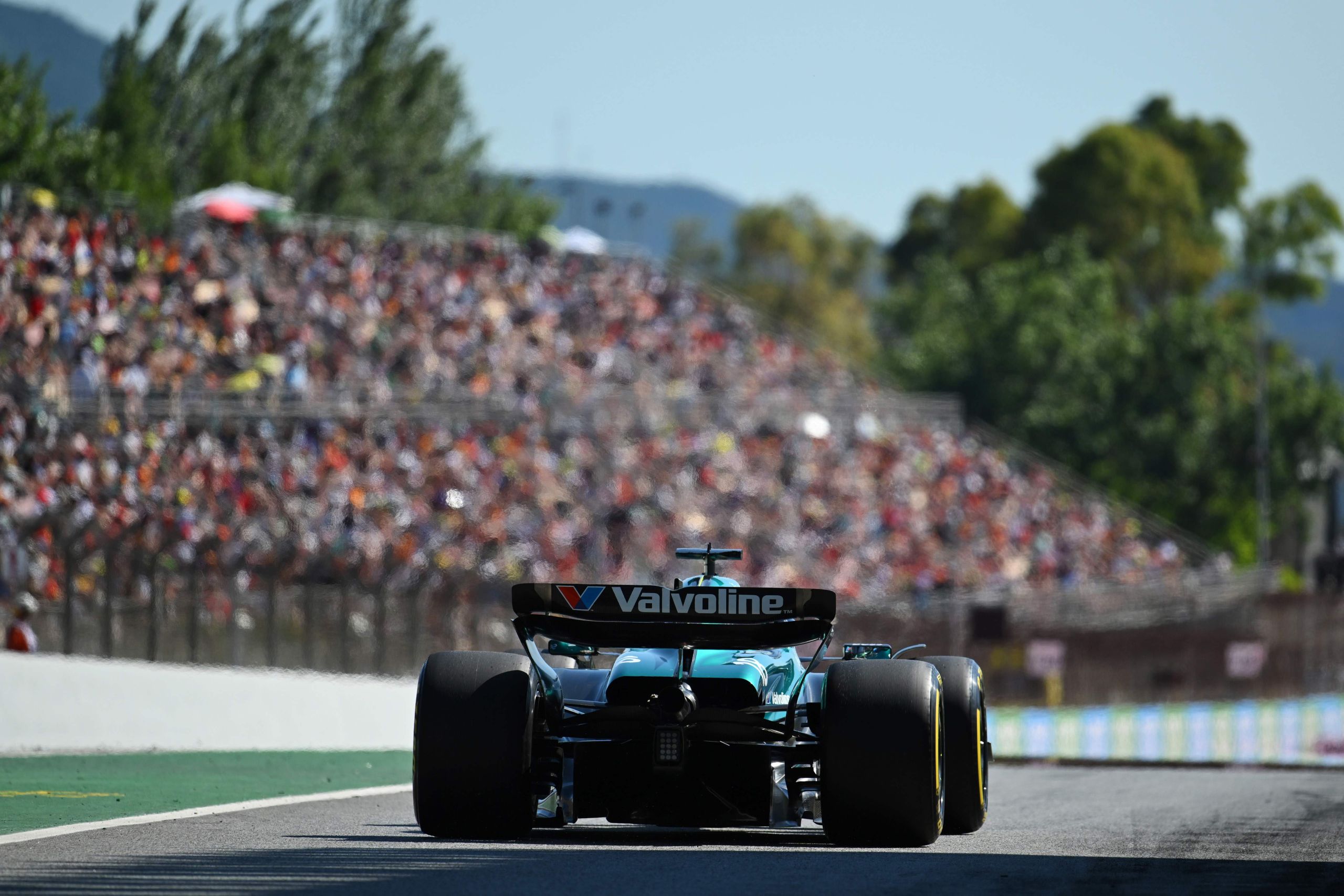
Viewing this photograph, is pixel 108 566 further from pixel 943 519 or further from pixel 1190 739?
pixel 943 519

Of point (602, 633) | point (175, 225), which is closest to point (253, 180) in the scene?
point (175, 225)

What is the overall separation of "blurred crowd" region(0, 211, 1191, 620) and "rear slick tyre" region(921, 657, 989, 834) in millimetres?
12806

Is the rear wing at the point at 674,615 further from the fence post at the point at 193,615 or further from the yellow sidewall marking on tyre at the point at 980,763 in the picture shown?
the fence post at the point at 193,615

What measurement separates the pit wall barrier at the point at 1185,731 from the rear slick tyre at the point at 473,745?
768 inches

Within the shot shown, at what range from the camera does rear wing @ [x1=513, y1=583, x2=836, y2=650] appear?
9.91 m

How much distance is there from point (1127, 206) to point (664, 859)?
72.8 m

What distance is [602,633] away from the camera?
10.1 meters

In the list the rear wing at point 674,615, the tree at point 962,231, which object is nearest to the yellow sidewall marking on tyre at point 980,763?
the rear wing at point 674,615

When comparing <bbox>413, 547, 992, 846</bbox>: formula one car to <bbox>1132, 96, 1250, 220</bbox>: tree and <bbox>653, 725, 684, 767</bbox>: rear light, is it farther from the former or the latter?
<bbox>1132, 96, 1250, 220</bbox>: tree

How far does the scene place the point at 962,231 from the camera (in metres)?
89.8

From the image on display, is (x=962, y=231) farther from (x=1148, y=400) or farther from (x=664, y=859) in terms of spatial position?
(x=664, y=859)

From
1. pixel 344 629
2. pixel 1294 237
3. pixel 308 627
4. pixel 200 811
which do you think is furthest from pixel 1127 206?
pixel 200 811

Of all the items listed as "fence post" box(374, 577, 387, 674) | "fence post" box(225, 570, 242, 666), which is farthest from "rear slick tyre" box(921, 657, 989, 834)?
"fence post" box(374, 577, 387, 674)

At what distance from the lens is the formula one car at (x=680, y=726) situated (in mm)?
9602
